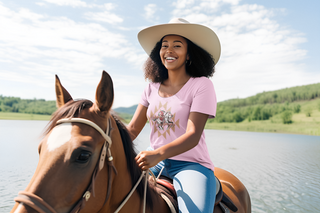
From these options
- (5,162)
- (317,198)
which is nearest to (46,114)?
(5,162)

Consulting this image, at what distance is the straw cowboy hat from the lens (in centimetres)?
224

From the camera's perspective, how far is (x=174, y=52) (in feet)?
7.30

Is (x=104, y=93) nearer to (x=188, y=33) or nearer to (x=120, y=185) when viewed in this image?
(x=120, y=185)

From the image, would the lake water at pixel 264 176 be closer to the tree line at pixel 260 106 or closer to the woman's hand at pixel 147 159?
the woman's hand at pixel 147 159

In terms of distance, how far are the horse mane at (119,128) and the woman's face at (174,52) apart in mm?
1003

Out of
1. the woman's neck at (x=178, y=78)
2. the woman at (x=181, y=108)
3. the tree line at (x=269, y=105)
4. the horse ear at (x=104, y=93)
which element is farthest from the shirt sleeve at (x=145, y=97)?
the tree line at (x=269, y=105)

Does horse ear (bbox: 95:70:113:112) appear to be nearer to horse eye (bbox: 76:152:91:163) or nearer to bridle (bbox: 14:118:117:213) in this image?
bridle (bbox: 14:118:117:213)

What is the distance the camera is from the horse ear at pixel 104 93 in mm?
1207

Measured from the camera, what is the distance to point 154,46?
8.96 ft

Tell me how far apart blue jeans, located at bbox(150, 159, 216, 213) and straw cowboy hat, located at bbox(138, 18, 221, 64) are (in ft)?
4.72

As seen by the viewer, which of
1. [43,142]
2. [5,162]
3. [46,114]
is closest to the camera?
[43,142]

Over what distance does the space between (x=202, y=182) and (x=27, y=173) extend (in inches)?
401

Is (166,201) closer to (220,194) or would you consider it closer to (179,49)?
(220,194)

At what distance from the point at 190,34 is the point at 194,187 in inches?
65.6
